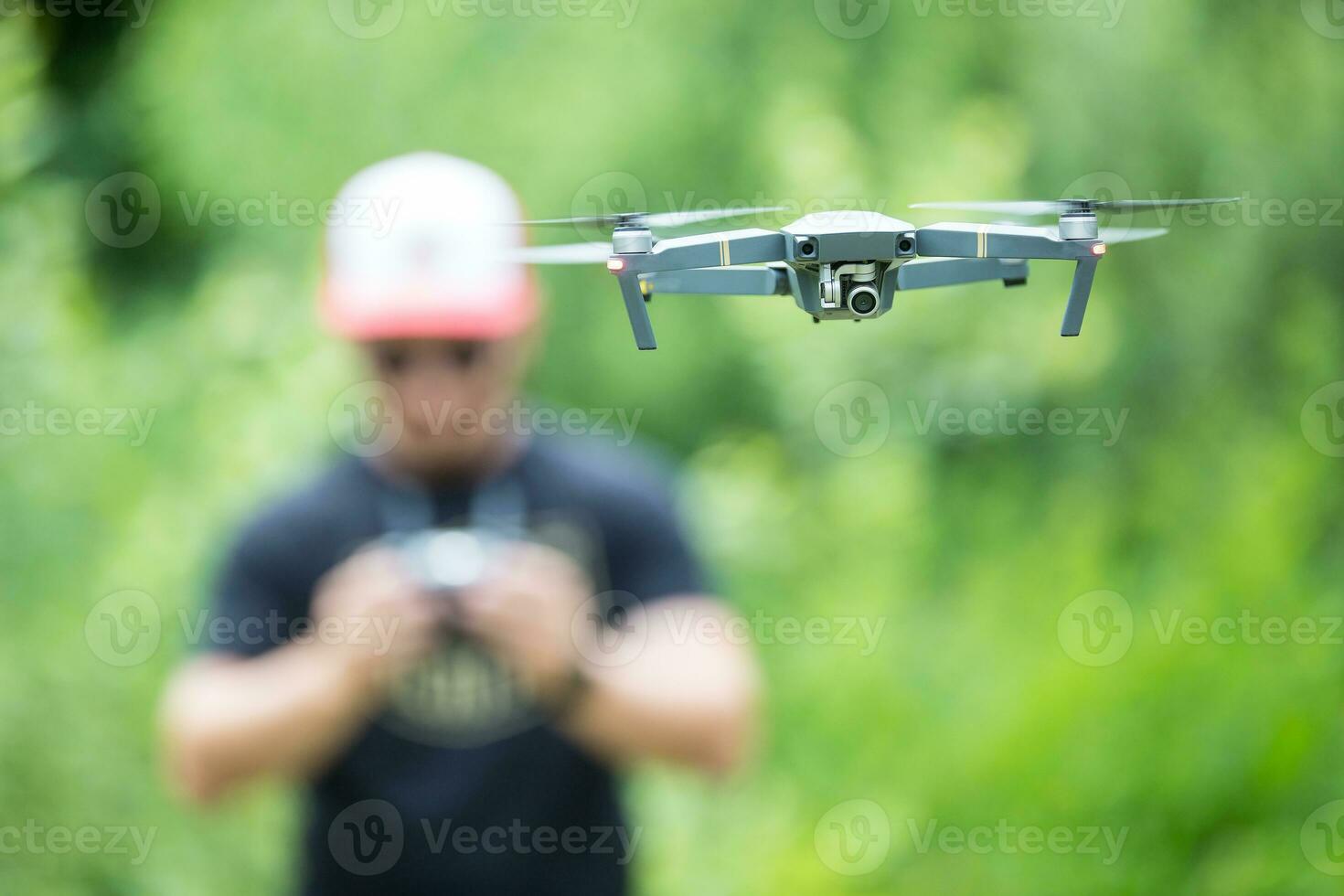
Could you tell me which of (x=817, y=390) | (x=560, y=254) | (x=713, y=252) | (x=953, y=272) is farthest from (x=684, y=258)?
(x=817, y=390)

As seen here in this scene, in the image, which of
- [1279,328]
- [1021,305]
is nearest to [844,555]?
[1021,305]

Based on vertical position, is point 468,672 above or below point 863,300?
below

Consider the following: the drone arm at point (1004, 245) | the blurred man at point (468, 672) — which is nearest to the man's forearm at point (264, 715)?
the blurred man at point (468, 672)

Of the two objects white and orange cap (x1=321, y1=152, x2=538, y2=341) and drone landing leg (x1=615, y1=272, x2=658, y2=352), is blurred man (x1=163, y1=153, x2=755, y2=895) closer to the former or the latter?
white and orange cap (x1=321, y1=152, x2=538, y2=341)

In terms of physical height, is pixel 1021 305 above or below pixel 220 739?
above

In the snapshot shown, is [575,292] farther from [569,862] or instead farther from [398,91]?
[569,862]

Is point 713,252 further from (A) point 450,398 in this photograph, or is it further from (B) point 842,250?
(A) point 450,398
